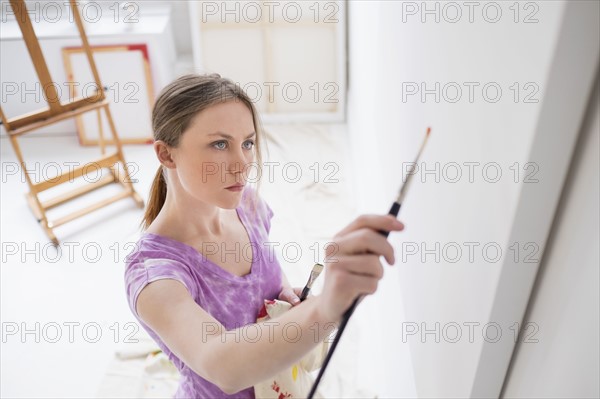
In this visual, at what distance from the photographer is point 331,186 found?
3.54m

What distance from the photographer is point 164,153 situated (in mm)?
1248

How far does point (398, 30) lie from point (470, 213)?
1.02 m

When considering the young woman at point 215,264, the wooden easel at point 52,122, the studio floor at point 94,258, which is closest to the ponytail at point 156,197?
the young woman at point 215,264

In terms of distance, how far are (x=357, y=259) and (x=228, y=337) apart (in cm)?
33

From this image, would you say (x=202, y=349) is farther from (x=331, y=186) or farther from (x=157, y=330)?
(x=331, y=186)

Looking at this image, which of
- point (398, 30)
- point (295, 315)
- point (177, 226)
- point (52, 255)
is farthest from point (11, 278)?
point (295, 315)

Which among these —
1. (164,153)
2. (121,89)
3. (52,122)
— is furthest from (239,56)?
(164,153)

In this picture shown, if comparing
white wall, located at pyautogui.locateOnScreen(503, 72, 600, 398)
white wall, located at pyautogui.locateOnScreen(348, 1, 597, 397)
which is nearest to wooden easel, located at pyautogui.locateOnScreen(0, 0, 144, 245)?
white wall, located at pyautogui.locateOnScreen(348, 1, 597, 397)

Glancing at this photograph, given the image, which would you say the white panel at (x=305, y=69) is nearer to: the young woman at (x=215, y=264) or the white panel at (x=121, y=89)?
the white panel at (x=121, y=89)

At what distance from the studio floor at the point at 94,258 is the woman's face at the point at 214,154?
1397 mm

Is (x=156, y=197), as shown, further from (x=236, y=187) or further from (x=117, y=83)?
(x=117, y=83)

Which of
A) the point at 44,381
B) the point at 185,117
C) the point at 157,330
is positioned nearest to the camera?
the point at 157,330

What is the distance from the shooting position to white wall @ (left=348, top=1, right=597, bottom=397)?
82 cm

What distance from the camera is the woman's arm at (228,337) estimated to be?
2.91 ft
